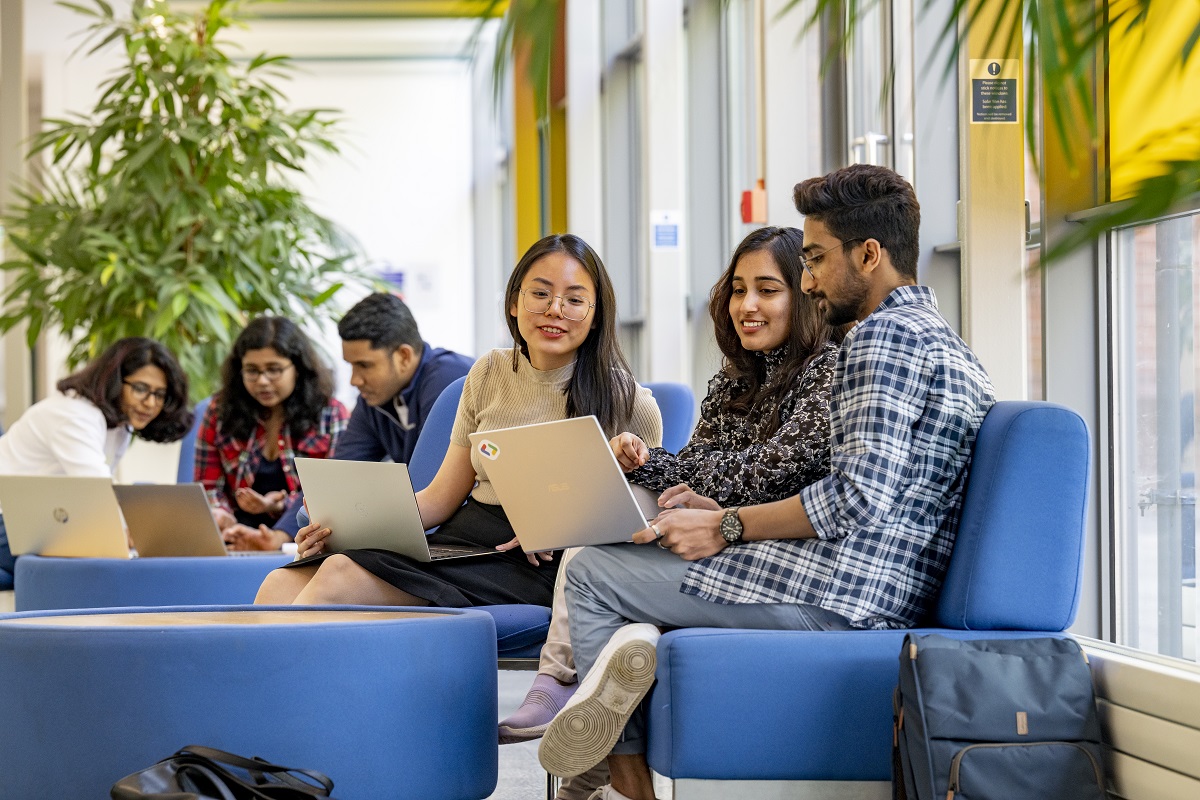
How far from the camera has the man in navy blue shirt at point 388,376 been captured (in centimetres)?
387

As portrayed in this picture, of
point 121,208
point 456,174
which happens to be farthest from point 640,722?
point 456,174

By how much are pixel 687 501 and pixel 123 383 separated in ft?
8.74

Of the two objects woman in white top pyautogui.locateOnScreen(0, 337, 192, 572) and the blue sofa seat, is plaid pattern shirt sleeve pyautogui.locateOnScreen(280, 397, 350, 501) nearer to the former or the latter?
woman in white top pyautogui.locateOnScreen(0, 337, 192, 572)

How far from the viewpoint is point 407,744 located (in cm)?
202

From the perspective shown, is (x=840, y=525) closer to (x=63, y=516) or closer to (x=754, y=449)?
(x=754, y=449)

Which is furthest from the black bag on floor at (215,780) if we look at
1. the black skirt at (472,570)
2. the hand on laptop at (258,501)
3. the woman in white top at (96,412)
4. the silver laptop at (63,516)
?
the woman in white top at (96,412)

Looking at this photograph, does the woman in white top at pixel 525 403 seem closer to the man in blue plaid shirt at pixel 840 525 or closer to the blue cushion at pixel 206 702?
the man in blue plaid shirt at pixel 840 525

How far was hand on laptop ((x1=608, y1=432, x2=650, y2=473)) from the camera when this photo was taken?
8.40 ft

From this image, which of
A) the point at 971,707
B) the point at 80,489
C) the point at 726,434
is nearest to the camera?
the point at 971,707

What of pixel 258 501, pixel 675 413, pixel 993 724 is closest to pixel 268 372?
pixel 258 501

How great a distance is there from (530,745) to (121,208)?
342 centimetres

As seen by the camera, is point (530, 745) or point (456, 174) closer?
point (530, 745)

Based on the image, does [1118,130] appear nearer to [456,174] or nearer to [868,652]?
[868,652]

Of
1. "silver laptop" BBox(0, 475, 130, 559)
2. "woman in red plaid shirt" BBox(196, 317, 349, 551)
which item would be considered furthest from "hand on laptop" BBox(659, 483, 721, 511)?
"woman in red plaid shirt" BBox(196, 317, 349, 551)
